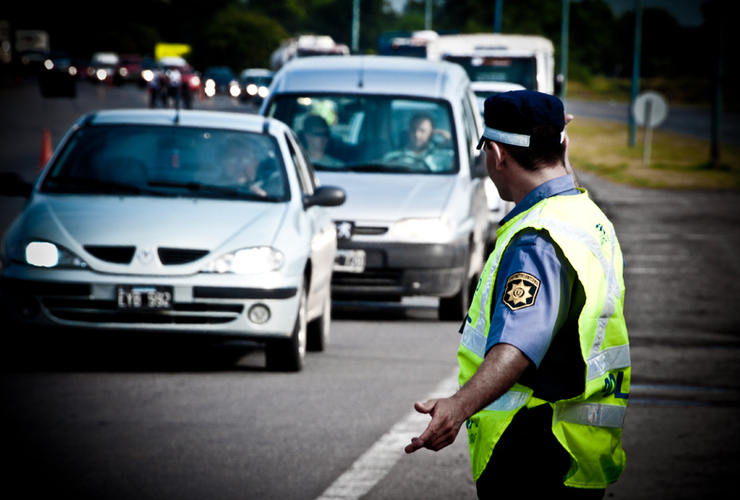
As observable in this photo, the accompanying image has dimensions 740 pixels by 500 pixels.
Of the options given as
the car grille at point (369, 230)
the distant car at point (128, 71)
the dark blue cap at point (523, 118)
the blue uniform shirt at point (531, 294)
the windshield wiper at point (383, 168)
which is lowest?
the distant car at point (128, 71)

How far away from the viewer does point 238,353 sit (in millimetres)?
9055

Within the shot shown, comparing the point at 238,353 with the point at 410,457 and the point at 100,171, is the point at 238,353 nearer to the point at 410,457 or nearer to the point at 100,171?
the point at 100,171

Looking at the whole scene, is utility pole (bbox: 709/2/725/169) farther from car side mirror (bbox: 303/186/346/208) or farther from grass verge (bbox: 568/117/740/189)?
car side mirror (bbox: 303/186/346/208)

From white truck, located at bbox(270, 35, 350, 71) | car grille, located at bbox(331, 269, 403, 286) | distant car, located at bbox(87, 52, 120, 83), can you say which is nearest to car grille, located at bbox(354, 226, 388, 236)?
car grille, located at bbox(331, 269, 403, 286)

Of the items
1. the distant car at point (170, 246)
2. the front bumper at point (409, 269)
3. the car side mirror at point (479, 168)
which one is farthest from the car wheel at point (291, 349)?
the car side mirror at point (479, 168)

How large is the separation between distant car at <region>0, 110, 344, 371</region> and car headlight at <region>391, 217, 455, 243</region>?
50.2 inches

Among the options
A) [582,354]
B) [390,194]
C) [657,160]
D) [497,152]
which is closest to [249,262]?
[390,194]

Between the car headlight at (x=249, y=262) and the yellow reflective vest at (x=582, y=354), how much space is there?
4806 mm

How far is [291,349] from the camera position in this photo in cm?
813

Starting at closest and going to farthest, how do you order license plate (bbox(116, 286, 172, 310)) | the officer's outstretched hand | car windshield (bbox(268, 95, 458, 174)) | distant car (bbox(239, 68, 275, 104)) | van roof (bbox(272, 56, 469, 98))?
1. the officer's outstretched hand
2. license plate (bbox(116, 286, 172, 310))
3. car windshield (bbox(268, 95, 458, 174))
4. van roof (bbox(272, 56, 469, 98))
5. distant car (bbox(239, 68, 275, 104))

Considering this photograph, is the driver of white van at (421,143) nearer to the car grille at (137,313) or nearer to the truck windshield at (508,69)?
the car grille at (137,313)

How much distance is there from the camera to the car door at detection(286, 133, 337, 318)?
339 inches

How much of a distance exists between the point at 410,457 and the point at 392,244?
4073 millimetres

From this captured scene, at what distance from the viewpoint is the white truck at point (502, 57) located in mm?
25922
